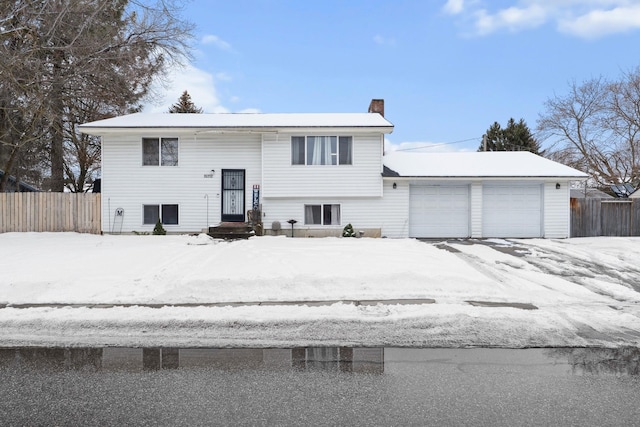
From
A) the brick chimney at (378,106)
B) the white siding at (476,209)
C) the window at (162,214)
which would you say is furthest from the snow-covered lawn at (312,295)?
the brick chimney at (378,106)

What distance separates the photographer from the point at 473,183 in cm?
1816

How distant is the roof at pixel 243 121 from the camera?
1714 cm

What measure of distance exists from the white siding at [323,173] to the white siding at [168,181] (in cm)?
129

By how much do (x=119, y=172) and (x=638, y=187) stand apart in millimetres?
33941

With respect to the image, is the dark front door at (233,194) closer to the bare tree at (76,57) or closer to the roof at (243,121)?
the roof at (243,121)

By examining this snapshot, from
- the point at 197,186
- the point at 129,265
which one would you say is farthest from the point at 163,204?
the point at 129,265

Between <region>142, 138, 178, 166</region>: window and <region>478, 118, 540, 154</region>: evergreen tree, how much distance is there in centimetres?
3199

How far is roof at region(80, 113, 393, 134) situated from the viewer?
1714cm

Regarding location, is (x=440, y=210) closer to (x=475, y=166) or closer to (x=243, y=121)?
(x=475, y=166)

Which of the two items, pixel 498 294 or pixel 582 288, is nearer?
pixel 498 294

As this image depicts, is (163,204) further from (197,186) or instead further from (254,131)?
(254,131)

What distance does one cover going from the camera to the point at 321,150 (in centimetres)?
1772

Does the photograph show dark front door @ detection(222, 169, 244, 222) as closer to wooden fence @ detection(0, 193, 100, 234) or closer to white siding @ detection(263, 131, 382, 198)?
white siding @ detection(263, 131, 382, 198)

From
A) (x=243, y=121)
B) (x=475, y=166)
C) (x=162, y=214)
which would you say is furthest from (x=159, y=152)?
(x=475, y=166)
